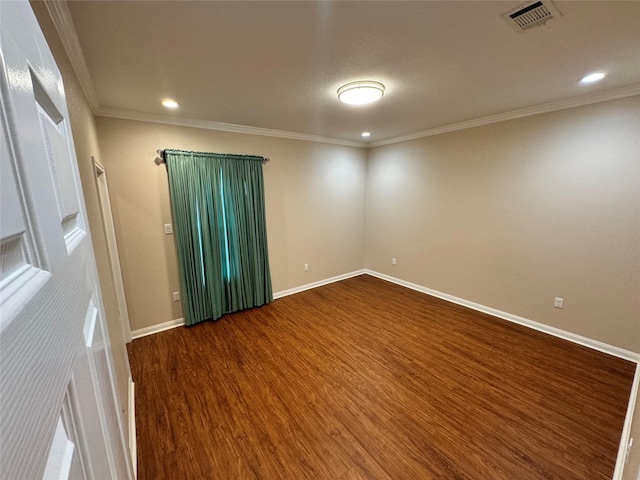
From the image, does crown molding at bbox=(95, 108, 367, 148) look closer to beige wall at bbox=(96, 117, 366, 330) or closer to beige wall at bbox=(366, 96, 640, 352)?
beige wall at bbox=(96, 117, 366, 330)

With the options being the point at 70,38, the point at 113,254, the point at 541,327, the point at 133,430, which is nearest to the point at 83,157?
the point at 70,38

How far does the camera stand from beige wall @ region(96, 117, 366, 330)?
110 inches

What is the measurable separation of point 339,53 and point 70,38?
1.49 metres

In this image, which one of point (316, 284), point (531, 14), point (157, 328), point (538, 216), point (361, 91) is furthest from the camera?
point (316, 284)

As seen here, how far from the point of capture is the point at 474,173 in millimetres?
3400

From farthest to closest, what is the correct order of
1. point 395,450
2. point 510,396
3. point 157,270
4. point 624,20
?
point 157,270, point 510,396, point 395,450, point 624,20

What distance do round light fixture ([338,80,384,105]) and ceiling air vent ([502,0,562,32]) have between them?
0.93 meters

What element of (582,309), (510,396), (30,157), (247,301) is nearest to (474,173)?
(582,309)

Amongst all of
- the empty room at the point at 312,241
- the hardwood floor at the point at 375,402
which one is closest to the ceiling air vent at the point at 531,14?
the empty room at the point at 312,241

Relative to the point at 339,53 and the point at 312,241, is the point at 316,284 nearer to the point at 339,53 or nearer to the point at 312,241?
the point at 312,241

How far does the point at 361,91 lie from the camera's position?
7.17 ft

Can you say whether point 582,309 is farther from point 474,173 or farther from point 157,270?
point 157,270

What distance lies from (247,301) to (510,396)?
9.71 ft

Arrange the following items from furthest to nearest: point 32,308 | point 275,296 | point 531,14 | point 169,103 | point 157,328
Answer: point 275,296, point 157,328, point 169,103, point 531,14, point 32,308
